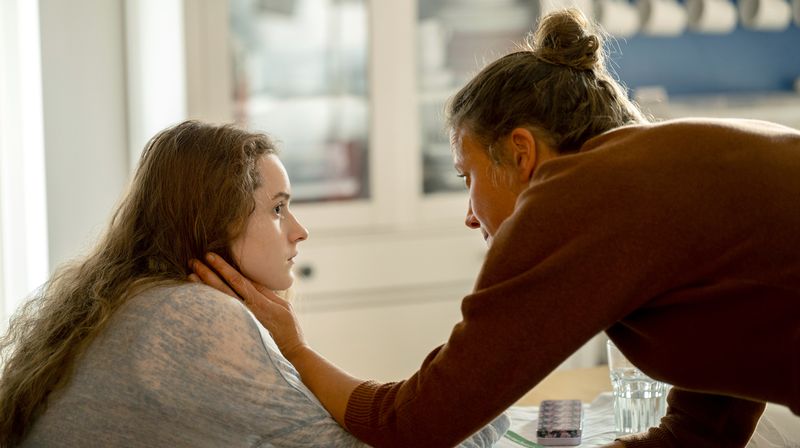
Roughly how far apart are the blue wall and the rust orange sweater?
2.73 m

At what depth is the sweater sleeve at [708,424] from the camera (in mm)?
1362

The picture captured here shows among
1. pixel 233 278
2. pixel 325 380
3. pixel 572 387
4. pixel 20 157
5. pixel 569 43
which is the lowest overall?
pixel 572 387

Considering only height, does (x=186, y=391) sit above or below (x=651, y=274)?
below

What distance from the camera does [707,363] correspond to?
1.13 m

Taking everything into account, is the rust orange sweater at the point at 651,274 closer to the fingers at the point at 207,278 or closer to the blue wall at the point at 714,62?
the fingers at the point at 207,278

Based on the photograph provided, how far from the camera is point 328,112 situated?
3146 millimetres

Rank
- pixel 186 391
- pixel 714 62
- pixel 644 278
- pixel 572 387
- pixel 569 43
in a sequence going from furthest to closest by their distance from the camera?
pixel 714 62 < pixel 572 387 < pixel 569 43 < pixel 186 391 < pixel 644 278

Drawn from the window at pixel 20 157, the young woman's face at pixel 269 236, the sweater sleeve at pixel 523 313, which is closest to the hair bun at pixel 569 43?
the sweater sleeve at pixel 523 313

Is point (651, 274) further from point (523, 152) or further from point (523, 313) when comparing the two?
point (523, 152)

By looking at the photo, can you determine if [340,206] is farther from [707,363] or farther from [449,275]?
[707,363]

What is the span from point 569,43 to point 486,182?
0.20 meters

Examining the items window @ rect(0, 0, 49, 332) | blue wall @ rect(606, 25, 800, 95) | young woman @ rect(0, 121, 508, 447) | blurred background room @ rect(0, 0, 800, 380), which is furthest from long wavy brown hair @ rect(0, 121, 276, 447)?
blue wall @ rect(606, 25, 800, 95)

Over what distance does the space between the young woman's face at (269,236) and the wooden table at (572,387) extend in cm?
46

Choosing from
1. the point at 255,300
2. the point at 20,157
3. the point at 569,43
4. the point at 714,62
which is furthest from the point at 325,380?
the point at 714,62
